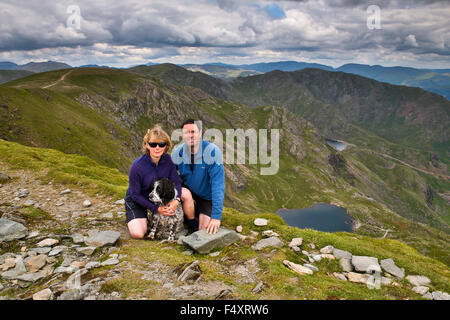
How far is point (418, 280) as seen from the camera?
9.62m

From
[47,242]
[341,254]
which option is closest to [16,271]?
[47,242]

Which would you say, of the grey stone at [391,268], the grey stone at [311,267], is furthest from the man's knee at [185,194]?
the grey stone at [391,268]

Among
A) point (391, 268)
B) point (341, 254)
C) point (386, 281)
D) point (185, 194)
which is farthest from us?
point (185, 194)

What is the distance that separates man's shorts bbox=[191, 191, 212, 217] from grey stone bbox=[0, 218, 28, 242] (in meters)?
7.14

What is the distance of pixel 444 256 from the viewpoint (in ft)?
619

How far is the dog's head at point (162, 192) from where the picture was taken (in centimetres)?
1038

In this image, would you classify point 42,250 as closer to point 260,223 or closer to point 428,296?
point 260,223

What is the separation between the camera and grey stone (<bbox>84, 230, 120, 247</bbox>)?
972 centimetres

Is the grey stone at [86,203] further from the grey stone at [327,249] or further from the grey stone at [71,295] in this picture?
the grey stone at [327,249]

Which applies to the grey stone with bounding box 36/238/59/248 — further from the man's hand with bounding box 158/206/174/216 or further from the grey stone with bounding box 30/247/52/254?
the man's hand with bounding box 158/206/174/216

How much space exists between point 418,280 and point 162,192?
11.0m
